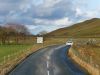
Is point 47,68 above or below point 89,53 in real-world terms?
above

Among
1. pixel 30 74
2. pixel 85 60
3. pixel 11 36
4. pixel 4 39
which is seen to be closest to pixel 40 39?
pixel 4 39

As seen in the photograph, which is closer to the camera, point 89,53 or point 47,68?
point 47,68

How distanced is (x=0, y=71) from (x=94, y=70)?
8.87 metres

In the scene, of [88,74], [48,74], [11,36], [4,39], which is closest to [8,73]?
[48,74]

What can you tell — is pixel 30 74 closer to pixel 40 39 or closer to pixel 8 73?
pixel 8 73

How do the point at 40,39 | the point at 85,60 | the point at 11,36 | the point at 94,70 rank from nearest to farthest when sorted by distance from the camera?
the point at 94,70 → the point at 85,60 → the point at 40,39 → the point at 11,36

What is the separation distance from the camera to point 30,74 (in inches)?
1393

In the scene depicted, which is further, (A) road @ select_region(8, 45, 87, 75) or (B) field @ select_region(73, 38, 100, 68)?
(B) field @ select_region(73, 38, 100, 68)

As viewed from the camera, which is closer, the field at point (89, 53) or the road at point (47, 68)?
the road at point (47, 68)

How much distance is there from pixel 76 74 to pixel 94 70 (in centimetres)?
314

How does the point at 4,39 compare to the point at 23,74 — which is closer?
the point at 23,74

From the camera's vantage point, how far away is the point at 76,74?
35.9m

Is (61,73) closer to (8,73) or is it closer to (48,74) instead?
(48,74)

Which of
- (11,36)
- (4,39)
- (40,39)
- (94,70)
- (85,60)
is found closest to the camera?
(94,70)
